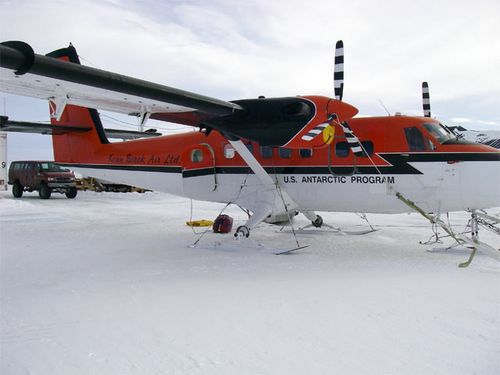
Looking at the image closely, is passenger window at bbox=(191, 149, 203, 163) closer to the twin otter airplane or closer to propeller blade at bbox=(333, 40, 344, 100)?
the twin otter airplane

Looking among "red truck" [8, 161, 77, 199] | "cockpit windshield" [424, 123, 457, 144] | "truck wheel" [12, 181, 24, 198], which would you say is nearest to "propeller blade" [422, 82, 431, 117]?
"cockpit windshield" [424, 123, 457, 144]

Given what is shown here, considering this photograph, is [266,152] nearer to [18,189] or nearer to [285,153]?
[285,153]

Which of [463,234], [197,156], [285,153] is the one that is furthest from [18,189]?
[463,234]

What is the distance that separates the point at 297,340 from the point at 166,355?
1070 mm

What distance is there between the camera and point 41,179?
765 inches

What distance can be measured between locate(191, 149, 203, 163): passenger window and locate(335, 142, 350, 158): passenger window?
2976 mm

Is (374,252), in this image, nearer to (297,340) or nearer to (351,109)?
(351,109)

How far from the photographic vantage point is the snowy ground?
3026 millimetres

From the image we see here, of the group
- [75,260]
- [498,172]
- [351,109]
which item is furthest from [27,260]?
[498,172]

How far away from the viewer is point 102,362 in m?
2.99

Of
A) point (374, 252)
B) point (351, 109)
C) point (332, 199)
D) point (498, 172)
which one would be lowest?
point (374, 252)

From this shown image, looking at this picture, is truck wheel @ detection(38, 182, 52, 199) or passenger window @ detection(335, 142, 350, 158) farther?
→ truck wheel @ detection(38, 182, 52, 199)

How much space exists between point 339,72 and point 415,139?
180cm

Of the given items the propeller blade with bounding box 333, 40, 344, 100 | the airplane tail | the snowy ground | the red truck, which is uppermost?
the propeller blade with bounding box 333, 40, 344, 100
